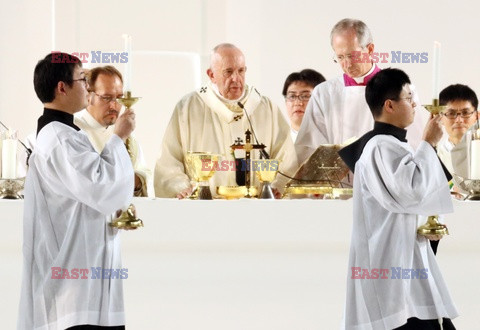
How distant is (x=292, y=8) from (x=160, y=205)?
500cm

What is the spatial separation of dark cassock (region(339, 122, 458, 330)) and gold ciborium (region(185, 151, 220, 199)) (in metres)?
1.36

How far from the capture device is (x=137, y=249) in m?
5.95

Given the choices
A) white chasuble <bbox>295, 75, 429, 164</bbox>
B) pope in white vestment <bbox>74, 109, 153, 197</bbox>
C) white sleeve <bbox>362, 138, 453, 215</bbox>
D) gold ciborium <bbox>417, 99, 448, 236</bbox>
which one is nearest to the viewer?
white sleeve <bbox>362, 138, 453, 215</bbox>

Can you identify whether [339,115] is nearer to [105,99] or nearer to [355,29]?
Answer: [355,29]

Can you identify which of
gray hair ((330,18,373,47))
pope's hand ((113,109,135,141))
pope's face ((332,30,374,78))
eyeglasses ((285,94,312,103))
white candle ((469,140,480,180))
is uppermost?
gray hair ((330,18,373,47))

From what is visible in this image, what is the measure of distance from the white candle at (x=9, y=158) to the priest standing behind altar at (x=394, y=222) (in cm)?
210

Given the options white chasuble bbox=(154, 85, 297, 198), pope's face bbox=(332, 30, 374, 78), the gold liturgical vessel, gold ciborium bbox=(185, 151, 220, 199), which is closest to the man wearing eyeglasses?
pope's face bbox=(332, 30, 374, 78)

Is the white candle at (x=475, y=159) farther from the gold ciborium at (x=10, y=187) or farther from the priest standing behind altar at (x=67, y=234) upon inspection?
the gold ciborium at (x=10, y=187)

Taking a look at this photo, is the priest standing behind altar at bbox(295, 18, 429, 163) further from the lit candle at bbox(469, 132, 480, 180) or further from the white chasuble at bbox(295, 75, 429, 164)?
the lit candle at bbox(469, 132, 480, 180)

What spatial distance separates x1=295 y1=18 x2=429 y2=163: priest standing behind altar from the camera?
7191mm

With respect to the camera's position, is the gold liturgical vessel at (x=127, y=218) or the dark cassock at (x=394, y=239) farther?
the gold liturgical vessel at (x=127, y=218)

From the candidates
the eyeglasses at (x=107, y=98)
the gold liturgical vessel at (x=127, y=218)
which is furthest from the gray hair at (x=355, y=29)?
the gold liturgical vessel at (x=127, y=218)

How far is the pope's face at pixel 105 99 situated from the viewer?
22.6ft

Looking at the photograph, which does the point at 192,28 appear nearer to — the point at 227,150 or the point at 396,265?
the point at 227,150
